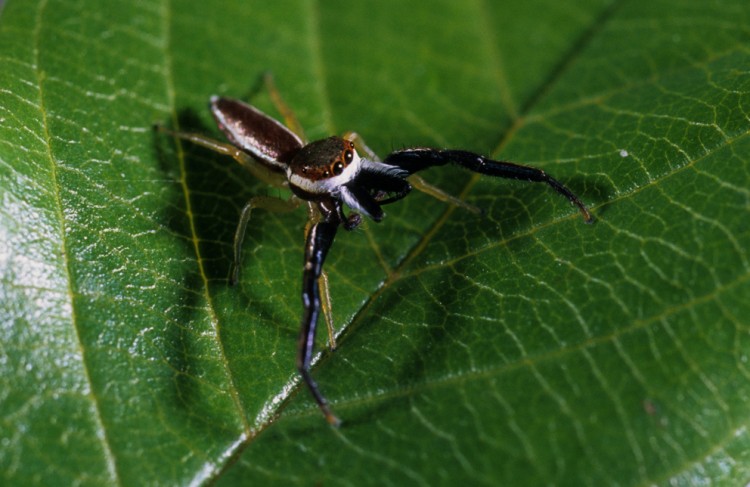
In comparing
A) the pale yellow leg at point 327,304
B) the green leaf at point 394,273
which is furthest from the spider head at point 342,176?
the pale yellow leg at point 327,304

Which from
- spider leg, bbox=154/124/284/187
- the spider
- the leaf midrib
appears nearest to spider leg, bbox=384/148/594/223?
the spider

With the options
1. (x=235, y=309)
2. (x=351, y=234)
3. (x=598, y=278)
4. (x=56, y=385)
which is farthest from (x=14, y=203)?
(x=598, y=278)

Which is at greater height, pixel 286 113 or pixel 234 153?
pixel 286 113

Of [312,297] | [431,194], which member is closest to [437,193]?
[431,194]

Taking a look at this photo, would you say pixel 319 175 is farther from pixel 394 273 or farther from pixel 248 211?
pixel 394 273

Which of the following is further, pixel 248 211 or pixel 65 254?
pixel 248 211

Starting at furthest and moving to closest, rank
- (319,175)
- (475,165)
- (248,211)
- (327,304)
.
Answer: (319,175) < (248,211) < (475,165) < (327,304)

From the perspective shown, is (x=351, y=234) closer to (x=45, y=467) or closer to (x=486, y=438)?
(x=486, y=438)
